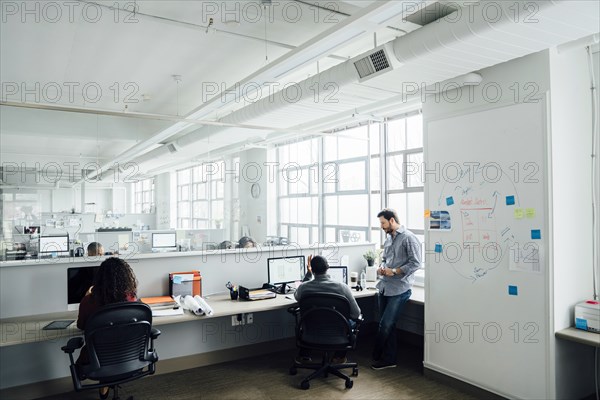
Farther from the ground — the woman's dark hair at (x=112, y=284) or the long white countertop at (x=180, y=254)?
the long white countertop at (x=180, y=254)

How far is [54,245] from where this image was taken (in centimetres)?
586

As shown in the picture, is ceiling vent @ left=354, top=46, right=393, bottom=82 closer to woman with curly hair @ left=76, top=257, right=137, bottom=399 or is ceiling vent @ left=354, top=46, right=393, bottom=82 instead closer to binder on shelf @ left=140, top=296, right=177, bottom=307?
woman with curly hair @ left=76, top=257, right=137, bottom=399

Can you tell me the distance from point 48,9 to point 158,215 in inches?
223

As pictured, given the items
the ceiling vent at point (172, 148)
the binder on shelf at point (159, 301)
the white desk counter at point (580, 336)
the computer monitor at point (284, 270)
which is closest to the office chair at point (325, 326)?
the computer monitor at point (284, 270)

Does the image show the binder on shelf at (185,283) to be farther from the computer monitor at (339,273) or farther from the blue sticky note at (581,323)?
the blue sticky note at (581,323)

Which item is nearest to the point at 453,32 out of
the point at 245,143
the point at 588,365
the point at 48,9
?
the point at 588,365

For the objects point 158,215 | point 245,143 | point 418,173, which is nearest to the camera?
point 418,173

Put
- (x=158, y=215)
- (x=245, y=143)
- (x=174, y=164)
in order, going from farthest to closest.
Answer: (x=158, y=215)
(x=174, y=164)
(x=245, y=143)

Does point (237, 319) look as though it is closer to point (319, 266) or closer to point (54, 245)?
point (319, 266)

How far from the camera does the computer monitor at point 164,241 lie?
659 centimetres

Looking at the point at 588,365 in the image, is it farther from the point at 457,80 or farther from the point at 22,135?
the point at 22,135

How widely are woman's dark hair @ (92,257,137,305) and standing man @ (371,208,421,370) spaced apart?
7.32ft

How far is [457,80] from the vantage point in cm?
333

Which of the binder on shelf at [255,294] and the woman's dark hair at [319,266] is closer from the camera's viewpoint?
the woman's dark hair at [319,266]
